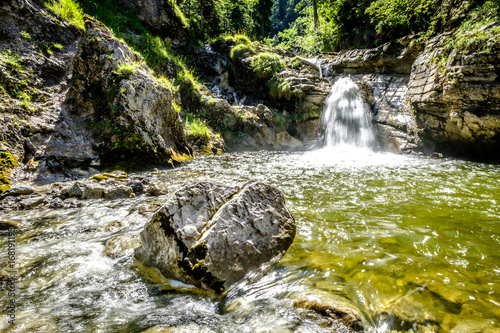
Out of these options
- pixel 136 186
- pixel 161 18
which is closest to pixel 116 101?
pixel 136 186

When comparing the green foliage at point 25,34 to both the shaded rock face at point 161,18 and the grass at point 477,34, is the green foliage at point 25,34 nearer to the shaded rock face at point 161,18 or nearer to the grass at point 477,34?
the shaded rock face at point 161,18

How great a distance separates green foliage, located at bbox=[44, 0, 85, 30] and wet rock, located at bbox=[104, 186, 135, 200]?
9.48 metres

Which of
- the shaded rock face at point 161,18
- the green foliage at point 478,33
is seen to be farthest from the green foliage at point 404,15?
the shaded rock face at point 161,18

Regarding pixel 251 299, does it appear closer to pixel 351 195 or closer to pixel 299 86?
pixel 351 195

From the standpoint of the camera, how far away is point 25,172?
5848mm

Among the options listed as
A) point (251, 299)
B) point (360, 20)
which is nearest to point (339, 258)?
point (251, 299)

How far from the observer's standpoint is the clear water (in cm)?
190

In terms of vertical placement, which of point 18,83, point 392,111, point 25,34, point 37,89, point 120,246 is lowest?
point 120,246

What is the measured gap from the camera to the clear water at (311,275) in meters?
1.90

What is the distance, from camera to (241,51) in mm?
18312

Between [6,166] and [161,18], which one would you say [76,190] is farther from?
[161,18]

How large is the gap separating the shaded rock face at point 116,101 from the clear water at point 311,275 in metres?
3.51

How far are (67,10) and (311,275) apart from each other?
14.1m

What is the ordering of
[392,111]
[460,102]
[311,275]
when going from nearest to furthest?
[311,275], [460,102], [392,111]
